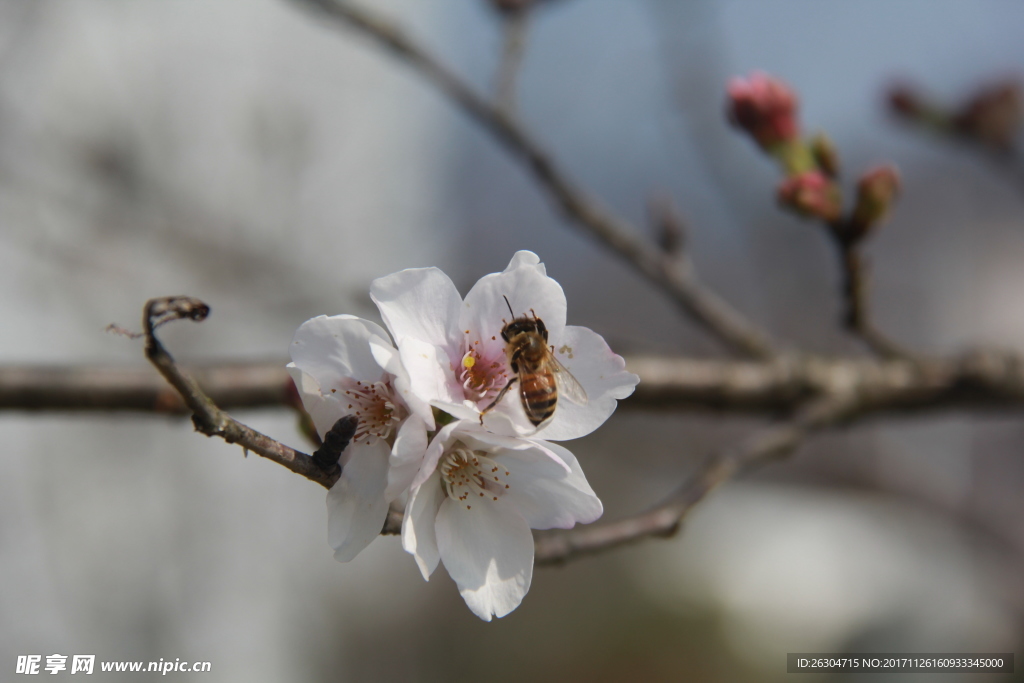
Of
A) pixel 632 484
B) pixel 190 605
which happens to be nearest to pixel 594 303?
pixel 632 484

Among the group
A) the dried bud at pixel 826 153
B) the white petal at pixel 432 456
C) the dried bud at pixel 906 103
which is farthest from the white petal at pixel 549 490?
the dried bud at pixel 906 103

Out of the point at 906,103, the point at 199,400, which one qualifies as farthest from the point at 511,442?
the point at 906,103

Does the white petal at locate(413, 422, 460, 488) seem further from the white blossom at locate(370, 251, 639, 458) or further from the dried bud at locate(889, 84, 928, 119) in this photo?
the dried bud at locate(889, 84, 928, 119)

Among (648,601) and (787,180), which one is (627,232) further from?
(648,601)

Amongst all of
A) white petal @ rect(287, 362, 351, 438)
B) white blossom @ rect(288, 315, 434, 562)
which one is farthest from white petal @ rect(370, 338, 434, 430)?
white petal @ rect(287, 362, 351, 438)

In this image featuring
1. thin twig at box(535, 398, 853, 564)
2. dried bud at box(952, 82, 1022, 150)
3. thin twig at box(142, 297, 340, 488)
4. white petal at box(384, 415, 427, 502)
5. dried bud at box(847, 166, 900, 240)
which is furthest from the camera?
dried bud at box(952, 82, 1022, 150)

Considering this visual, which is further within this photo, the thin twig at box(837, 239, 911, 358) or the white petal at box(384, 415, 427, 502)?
the thin twig at box(837, 239, 911, 358)
